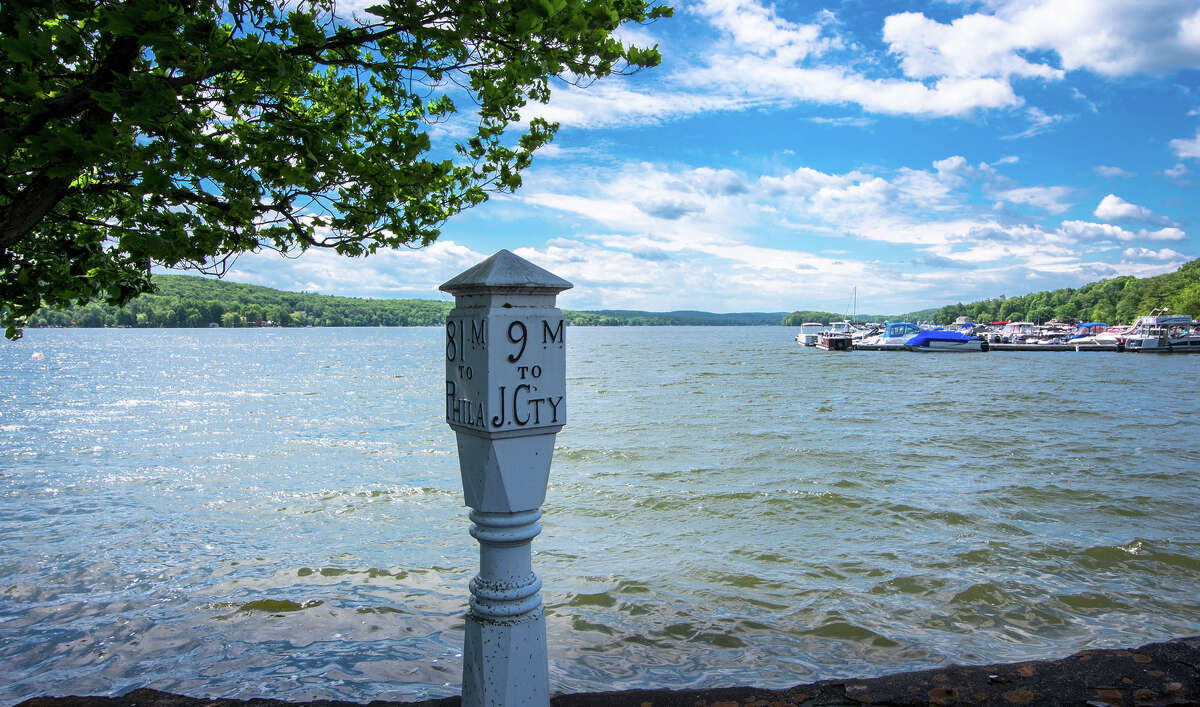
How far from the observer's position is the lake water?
4926 mm

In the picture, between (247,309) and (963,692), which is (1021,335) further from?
(247,309)

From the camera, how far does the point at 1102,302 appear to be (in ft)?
472

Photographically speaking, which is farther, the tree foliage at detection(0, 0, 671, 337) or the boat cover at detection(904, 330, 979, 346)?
the boat cover at detection(904, 330, 979, 346)

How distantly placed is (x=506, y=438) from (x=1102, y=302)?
176797mm

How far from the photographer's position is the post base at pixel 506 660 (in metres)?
2.71

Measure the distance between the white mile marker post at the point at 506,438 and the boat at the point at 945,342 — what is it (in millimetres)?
75044

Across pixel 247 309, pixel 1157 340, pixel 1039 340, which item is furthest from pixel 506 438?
pixel 247 309

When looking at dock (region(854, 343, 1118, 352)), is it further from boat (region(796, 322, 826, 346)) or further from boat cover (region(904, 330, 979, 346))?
boat (region(796, 322, 826, 346))

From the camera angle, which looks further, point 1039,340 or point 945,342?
point 1039,340

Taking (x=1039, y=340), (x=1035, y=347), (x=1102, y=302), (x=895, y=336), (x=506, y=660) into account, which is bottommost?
(x=506, y=660)

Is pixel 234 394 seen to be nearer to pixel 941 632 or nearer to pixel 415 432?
pixel 415 432

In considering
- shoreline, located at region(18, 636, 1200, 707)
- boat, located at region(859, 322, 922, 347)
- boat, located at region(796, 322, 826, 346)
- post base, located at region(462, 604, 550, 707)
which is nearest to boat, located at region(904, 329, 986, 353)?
boat, located at region(859, 322, 922, 347)

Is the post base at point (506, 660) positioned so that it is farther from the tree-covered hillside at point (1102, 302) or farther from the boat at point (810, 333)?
the tree-covered hillside at point (1102, 302)

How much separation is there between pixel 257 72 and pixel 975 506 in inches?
399
